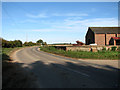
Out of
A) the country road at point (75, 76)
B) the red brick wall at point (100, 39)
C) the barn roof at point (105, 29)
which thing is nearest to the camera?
the country road at point (75, 76)

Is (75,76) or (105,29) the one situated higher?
(105,29)

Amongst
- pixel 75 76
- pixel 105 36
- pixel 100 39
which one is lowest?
pixel 75 76

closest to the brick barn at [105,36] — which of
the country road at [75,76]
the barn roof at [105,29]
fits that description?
the barn roof at [105,29]

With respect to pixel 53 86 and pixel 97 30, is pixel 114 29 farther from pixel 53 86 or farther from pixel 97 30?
pixel 53 86

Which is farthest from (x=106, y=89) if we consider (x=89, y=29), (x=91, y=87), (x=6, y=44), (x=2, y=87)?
(x=6, y=44)

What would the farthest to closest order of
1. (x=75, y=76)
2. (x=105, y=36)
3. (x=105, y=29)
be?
(x=105, y=29) < (x=105, y=36) < (x=75, y=76)

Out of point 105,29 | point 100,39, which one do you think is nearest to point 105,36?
point 100,39

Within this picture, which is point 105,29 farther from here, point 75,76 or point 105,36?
point 75,76

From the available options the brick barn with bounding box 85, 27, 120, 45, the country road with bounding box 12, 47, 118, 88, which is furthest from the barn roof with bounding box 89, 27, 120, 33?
the country road with bounding box 12, 47, 118, 88

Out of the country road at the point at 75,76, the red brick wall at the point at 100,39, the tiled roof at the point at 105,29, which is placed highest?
the tiled roof at the point at 105,29

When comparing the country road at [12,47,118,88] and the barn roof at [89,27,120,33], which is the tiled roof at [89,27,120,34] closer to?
the barn roof at [89,27,120,33]

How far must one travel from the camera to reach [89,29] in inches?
1768

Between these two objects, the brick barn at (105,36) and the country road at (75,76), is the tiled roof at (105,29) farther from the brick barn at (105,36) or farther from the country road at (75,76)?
the country road at (75,76)

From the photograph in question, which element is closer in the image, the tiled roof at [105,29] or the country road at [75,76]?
the country road at [75,76]
